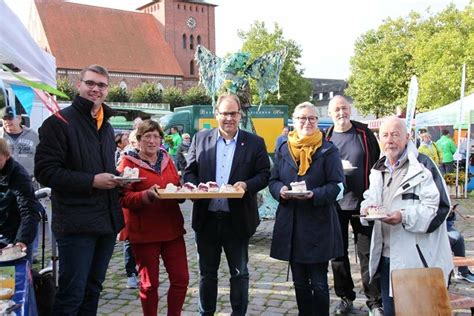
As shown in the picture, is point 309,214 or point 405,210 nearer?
point 405,210

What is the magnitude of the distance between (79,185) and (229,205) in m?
1.18

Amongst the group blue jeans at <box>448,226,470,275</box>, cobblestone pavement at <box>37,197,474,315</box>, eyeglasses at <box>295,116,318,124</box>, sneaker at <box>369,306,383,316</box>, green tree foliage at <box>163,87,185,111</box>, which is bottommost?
cobblestone pavement at <box>37,197,474,315</box>

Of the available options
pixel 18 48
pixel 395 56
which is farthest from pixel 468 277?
pixel 395 56

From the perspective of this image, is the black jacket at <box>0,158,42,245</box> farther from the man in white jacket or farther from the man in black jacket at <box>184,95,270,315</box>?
the man in white jacket

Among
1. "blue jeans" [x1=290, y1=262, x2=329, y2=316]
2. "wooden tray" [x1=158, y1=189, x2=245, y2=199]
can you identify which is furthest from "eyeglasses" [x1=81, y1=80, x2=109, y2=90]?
"blue jeans" [x1=290, y1=262, x2=329, y2=316]

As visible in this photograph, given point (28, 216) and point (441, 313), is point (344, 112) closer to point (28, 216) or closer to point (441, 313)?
point (441, 313)

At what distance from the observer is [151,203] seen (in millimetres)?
3596

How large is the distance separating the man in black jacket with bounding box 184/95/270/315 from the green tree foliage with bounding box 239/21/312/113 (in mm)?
43090

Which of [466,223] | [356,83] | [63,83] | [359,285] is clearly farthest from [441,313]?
[63,83]

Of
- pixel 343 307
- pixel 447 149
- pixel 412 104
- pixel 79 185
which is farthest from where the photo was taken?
pixel 447 149

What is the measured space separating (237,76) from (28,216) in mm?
4452

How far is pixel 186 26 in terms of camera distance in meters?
68.7

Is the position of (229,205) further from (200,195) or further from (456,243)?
(456,243)

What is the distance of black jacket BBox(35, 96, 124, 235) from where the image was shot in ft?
10.1
